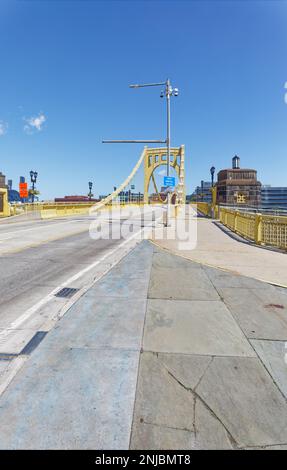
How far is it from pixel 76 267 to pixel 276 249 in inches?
292

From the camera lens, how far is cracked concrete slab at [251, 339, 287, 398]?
261 cm

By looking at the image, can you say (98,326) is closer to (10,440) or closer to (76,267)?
(10,440)

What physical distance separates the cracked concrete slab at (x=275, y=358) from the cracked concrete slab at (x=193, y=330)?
0.13 meters

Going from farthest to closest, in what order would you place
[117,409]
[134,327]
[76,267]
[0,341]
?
[76,267]
[134,327]
[0,341]
[117,409]

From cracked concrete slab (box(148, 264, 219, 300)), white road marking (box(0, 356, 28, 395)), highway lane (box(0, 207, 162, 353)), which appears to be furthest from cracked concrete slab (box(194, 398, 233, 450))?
cracked concrete slab (box(148, 264, 219, 300))

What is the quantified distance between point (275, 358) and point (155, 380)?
1444mm

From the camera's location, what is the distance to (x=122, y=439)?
189 cm

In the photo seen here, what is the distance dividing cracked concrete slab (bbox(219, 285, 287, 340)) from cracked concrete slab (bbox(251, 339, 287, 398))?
6.5 inches

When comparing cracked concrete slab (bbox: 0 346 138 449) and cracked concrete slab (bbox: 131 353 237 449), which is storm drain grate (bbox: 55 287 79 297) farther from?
cracked concrete slab (bbox: 131 353 237 449)

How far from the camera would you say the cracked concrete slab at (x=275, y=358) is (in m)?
2.61
